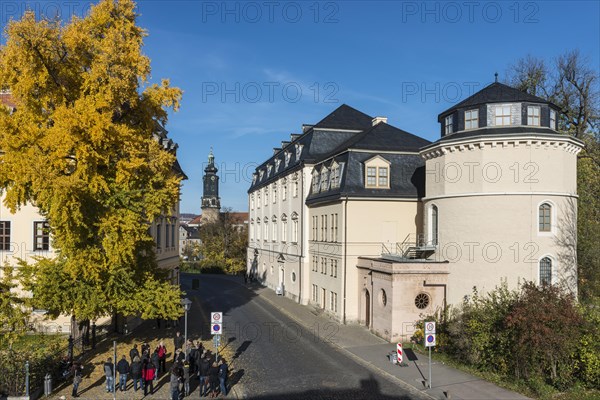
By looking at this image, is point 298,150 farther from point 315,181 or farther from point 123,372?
point 123,372

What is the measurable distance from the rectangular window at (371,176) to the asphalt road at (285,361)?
28.3 feet

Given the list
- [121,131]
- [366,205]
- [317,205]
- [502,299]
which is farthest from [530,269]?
[121,131]

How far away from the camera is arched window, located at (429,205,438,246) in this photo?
25.6 metres

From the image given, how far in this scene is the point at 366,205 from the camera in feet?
95.8

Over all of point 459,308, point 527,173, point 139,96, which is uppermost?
point 139,96

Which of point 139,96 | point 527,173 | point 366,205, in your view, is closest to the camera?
point 139,96

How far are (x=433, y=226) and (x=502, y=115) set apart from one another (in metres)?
6.43

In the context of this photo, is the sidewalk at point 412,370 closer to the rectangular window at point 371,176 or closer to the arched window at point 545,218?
the arched window at point 545,218

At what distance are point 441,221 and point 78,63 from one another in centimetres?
1750

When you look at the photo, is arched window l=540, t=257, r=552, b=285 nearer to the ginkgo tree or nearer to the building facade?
the building facade

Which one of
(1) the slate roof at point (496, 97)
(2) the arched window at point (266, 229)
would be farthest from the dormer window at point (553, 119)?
(2) the arched window at point (266, 229)

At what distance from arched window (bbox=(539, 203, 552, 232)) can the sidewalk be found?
7.91 meters

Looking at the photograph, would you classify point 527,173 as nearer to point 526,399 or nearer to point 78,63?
point 526,399

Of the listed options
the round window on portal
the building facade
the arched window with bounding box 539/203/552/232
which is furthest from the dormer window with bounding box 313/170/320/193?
the arched window with bounding box 539/203/552/232
